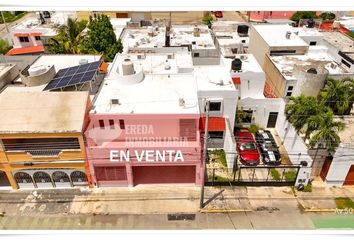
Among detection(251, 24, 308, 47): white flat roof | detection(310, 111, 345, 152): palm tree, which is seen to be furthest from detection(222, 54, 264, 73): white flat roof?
detection(310, 111, 345, 152): palm tree

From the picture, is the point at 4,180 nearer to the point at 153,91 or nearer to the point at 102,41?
the point at 153,91

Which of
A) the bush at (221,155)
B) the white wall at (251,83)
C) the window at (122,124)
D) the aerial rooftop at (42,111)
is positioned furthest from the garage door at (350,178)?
the aerial rooftop at (42,111)

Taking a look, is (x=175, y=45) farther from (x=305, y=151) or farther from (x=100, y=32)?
(x=305, y=151)

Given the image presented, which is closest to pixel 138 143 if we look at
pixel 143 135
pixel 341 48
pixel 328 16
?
pixel 143 135

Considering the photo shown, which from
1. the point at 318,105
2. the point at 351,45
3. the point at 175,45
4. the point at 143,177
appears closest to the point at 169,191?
the point at 143,177

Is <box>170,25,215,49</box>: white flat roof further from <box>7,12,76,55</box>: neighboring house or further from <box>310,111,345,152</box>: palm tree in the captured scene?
<box>7,12,76,55</box>: neighboring house
